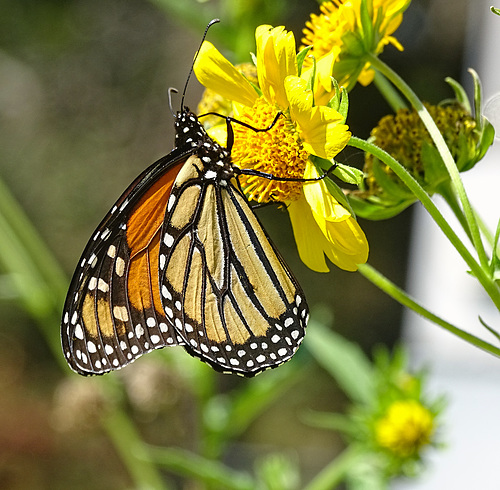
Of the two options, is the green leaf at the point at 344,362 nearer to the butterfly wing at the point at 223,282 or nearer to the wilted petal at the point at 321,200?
the butterfly wing at the point at 223,282

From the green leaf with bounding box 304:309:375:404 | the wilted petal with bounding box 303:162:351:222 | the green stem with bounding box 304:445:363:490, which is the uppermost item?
the wilted petal with bounding box 303:162:351:222

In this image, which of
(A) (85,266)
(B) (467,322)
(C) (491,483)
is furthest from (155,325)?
(B) (467,322)

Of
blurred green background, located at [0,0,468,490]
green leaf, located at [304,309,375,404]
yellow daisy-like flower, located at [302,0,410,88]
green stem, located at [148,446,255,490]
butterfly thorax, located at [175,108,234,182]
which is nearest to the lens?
yellow daisy-like flower, located at [302,0,410,88]

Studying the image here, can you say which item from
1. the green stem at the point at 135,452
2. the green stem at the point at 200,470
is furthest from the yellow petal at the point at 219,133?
the green stem at the point at 135,452

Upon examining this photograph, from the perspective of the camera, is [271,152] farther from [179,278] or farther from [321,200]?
[179,278]

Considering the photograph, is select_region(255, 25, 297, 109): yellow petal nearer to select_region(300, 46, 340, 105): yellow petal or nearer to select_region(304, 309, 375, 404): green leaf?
select_region(300, 46, 340, 105): yellow petal

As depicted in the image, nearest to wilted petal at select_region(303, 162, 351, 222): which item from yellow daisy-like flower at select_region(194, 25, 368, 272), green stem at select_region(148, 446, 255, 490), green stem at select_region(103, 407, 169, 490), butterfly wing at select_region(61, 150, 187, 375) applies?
yellow daisy-like flower at select_region(194, 25, 368, 272)

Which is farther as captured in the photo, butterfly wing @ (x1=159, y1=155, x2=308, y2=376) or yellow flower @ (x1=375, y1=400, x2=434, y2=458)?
yellow flower @ (x1=375, y1=400, x2=434, y2=458)

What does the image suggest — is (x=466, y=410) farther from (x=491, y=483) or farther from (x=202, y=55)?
(x=202, y=55)
